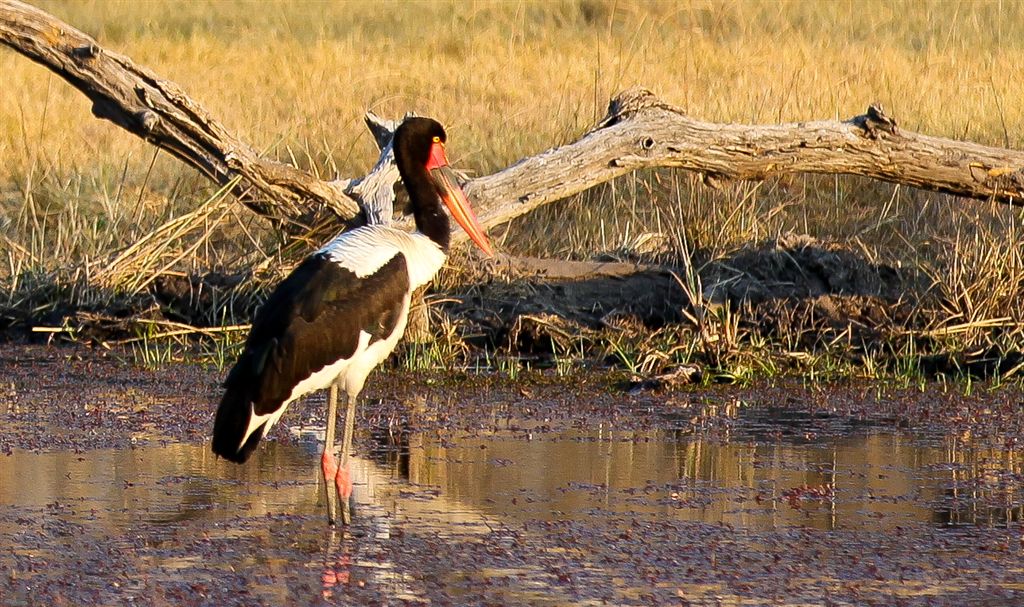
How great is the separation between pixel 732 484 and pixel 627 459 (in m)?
0.52

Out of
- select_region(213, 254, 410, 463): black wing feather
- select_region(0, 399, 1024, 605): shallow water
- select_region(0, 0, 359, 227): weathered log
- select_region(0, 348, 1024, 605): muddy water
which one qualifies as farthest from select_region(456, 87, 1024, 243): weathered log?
select_region(213, 254, 410, 463): black wing feather

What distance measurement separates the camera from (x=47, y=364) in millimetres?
8016

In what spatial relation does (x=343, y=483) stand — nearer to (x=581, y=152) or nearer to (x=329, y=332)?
(x=329, y=332)

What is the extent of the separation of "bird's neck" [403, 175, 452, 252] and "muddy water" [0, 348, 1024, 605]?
777 mm

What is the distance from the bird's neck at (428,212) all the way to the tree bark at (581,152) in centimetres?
185

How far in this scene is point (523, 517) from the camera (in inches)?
201

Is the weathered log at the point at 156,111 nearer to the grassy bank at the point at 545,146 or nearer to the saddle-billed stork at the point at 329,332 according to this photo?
the grassy bank at the point at 545,146

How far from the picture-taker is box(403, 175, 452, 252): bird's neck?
19.6 ft

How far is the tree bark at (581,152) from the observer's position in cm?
792

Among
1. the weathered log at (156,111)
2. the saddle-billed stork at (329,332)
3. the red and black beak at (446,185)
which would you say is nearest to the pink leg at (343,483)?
the saddle-billed stork at (329,332)

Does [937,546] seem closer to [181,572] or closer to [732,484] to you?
[732,484]

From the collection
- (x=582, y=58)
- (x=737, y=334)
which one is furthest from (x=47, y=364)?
(x=582, y=58)

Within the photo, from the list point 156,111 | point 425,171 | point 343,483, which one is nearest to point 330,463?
point 343,483

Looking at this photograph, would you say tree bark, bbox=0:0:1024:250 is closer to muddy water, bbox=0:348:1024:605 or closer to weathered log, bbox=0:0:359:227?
weathered log, bbox=0:0:359:227
